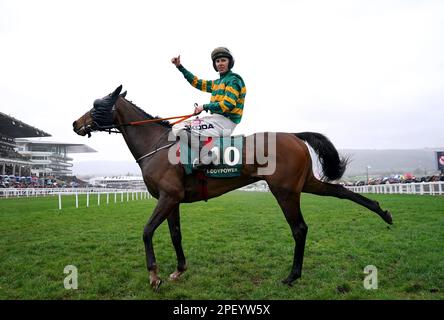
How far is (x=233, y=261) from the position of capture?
5953 mm

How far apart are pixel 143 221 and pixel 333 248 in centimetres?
703

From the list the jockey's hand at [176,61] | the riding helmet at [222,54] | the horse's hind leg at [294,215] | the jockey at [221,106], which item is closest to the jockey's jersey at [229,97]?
the jockey at [221,106]

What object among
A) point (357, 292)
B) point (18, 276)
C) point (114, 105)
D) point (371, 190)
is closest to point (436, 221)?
point (357, 292)

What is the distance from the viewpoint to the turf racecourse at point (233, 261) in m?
4.32

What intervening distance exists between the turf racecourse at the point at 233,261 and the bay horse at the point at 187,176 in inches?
17.9

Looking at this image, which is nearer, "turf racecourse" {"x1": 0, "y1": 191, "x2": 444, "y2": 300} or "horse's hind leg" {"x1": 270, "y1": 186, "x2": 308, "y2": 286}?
"turf racecourse" {"x1": 0, "y1": 191, "x2": 444, "y2": 300}

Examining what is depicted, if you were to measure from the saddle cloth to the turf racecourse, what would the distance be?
1574 mm

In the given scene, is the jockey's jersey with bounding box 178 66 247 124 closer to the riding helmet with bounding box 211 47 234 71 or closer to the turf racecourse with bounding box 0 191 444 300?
the riding helmet with bounding box 211 47 234 71

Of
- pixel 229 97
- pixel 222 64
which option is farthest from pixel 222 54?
pixel 229 97

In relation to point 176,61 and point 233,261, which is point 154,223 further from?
point 176,61

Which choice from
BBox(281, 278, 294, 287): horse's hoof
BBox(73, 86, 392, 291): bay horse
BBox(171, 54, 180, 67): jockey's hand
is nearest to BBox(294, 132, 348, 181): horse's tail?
BBox(73, 86, 392, 291): bay horse

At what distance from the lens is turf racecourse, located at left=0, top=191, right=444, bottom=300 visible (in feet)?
14.2

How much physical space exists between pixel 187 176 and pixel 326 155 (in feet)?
7.84

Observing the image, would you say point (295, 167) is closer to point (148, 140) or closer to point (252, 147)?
point (252, 147)
